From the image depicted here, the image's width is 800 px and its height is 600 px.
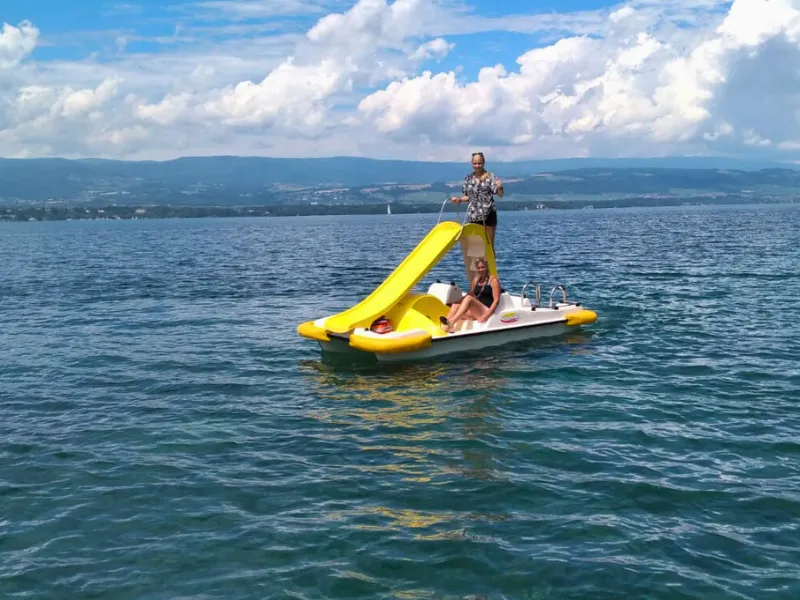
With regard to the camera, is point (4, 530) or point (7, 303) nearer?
point (4, 530)

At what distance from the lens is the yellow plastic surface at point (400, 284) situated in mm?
18219

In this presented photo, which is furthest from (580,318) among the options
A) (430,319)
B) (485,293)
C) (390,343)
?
(390,343)

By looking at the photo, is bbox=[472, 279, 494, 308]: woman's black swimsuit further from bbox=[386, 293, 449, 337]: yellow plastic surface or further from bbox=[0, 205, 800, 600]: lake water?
bbox=[0, 205, 800, 600]: lake water

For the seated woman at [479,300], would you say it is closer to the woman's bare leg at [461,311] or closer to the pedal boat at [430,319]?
the woman's bare leg at [461,311]

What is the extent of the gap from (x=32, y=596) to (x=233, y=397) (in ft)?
24.5

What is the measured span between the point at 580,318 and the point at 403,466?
1078 cm

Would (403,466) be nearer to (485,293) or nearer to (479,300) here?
(479,300)

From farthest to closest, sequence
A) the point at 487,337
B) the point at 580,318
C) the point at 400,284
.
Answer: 1. the point at 580,318
2. the point at 487,337
3. the point at 400,284

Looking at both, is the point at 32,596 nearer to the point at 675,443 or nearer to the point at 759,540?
the point at 759,540

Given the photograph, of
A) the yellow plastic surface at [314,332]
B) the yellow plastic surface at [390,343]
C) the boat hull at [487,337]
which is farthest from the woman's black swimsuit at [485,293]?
the yellow plastic surface at [314,332]

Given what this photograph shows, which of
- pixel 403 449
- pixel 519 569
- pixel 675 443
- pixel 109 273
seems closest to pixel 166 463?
pixel 403 449

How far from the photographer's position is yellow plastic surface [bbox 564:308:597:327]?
68.3 ft

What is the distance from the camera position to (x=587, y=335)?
20938 millimetres

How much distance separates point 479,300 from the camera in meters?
19.4
